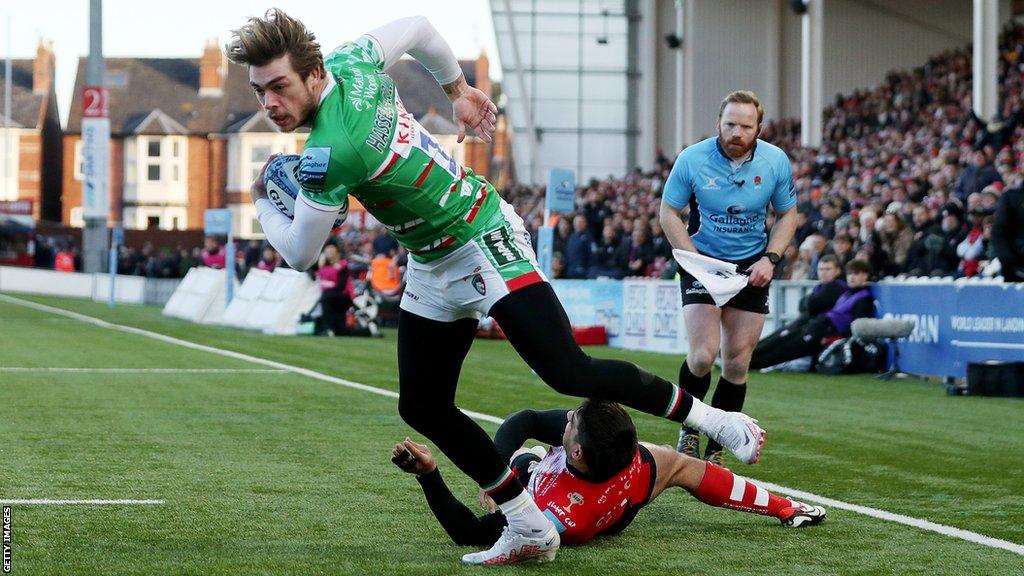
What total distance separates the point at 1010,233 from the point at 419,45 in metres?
10.3

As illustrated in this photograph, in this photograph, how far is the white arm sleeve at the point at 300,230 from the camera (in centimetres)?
476

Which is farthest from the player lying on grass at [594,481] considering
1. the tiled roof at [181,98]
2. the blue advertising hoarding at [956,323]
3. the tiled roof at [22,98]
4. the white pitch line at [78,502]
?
the tiled roof at [22,98]

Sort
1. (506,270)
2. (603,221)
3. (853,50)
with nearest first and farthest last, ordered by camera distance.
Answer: (506,270) → (603,221) → (853,50)

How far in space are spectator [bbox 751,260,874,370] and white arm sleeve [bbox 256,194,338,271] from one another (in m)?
12.2

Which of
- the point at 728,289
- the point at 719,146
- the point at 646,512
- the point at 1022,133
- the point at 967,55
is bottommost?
the point at 646,512

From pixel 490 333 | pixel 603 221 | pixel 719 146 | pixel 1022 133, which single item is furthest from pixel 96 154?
pixel 719 146

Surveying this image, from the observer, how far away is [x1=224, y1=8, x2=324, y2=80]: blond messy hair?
4.72 m

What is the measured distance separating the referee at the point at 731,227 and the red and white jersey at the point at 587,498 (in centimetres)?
216

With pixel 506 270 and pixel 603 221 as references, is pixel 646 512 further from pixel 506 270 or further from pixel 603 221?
pixel 603 221

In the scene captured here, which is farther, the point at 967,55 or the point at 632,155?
the point at 632,155

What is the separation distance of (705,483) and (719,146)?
2.46 meters

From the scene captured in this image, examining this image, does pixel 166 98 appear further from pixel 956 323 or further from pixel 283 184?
pixel 283 184

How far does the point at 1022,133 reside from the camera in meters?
23.3

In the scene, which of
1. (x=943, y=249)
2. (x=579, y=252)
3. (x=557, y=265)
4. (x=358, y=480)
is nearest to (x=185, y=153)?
(x=579, y=252)
